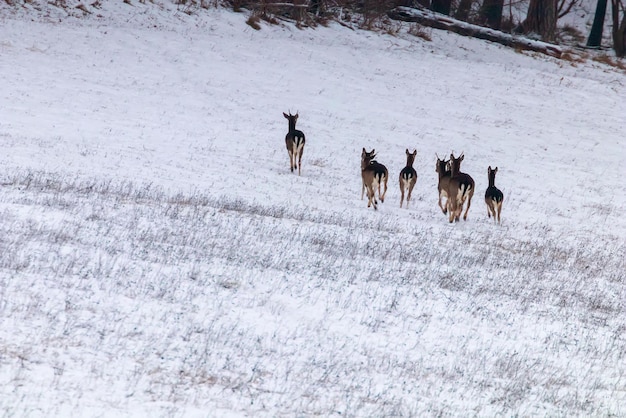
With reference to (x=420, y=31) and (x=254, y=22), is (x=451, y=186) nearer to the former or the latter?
(x=254, y=22)

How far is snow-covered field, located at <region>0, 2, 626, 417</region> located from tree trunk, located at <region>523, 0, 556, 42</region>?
16130 mm

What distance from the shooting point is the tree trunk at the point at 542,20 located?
45062 mm

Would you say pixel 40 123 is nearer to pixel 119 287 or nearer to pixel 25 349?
pixel 119 287

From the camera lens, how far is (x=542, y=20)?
1813 inches

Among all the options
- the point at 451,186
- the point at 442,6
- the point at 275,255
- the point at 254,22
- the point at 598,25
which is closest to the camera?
the point at 275,255

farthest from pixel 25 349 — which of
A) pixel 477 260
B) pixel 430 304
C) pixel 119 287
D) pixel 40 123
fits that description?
pixel 40 123

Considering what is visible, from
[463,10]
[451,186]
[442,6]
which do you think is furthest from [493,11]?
[451,186]

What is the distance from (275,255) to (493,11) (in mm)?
39188

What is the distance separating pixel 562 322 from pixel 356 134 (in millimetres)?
17283

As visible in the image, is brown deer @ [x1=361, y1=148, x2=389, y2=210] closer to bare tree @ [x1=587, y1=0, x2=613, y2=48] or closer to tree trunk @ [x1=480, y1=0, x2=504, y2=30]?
tree trunk @ [x1=480, y1=0, x2=504, y2=30]

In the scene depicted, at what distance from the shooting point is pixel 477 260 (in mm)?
11922

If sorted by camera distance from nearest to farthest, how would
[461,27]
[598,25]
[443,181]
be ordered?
[443,181] < [461,27] < [598,25]

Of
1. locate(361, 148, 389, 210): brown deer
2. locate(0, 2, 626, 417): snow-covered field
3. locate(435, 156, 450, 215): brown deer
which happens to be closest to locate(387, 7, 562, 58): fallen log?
locate(0, 2, 626, 417): snow-covered field

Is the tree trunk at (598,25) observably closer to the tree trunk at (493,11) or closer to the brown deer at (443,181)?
the tree trunk at (493,11)
